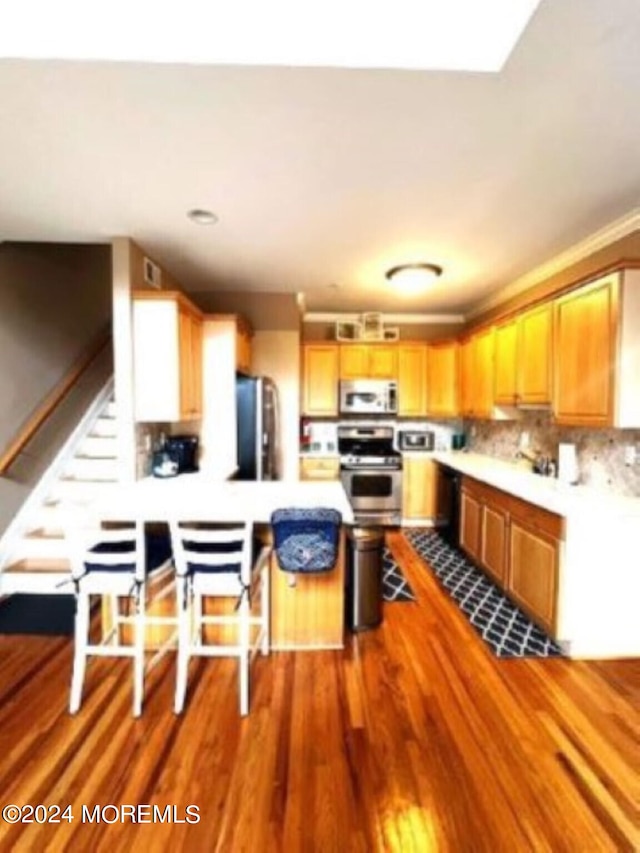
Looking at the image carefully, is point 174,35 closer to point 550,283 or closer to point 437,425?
point 550,283

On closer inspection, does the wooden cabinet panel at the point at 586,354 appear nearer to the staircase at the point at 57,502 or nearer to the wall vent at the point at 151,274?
the wall vent at the point at 151,274

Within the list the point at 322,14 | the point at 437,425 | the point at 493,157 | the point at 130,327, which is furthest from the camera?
the point at 437,425

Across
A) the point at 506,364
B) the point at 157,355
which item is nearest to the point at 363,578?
the point at 157,355

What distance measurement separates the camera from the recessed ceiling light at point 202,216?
2738 millimetres

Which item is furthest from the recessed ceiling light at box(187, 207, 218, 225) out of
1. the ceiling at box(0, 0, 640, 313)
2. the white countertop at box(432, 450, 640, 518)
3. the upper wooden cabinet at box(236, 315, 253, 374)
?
the white countertop at box(432, 450, 640, 518)

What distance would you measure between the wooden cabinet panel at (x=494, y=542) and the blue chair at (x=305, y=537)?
1.67 meters

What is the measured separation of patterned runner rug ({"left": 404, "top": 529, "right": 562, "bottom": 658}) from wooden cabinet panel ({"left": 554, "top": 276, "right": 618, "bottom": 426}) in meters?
1.39

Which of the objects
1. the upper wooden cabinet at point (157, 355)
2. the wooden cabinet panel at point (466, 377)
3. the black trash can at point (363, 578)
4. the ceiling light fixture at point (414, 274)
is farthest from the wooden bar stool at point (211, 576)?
the wooden cabinet panel at point (466, 377)

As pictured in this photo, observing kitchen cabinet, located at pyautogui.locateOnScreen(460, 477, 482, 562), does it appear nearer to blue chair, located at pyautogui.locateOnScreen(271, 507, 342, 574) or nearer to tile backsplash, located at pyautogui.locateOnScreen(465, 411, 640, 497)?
tile backsplash, located at pyautogui.locateOnScreen(465, 411, 640, 497)

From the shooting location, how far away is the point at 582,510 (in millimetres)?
2574

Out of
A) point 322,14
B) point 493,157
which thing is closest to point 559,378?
point 493,157

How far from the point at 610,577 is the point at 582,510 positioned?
453mm

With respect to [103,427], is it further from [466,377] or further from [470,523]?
[466,377]

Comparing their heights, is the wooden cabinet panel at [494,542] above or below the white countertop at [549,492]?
below
